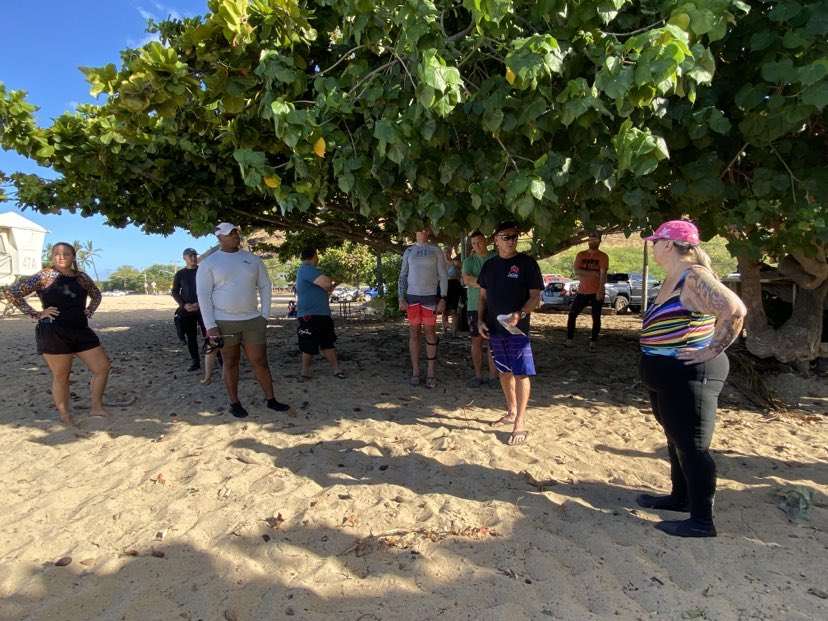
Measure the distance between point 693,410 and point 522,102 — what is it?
1905mm

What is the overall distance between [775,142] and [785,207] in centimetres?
48

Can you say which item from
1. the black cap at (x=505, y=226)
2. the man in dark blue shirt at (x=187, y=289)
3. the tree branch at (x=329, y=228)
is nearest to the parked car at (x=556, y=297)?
the tree branch at (x=329, y=228)

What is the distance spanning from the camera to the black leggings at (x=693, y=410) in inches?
96.6

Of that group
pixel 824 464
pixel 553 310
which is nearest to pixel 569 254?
pixel 553 310

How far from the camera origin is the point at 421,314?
549cm

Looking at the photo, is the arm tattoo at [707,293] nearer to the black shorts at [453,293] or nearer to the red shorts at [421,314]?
the red shorts at [421,314]

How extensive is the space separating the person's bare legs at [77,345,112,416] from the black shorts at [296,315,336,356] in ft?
6.69

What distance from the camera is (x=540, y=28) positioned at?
2836 mm

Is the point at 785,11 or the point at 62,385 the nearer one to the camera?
the point at 785,11

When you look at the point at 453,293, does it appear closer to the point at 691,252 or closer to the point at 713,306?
the point at 691,252

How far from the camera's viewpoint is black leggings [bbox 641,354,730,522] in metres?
2.45

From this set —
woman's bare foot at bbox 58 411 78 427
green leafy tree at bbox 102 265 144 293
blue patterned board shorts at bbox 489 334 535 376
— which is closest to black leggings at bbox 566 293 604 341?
blue patterned board shorts at bbox 489 334 535 376

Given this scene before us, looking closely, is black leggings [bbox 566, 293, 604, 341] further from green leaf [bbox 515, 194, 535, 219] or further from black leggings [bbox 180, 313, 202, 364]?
black leggings [bbox 180, 313, 202, 364]

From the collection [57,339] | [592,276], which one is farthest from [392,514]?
[592,276]
